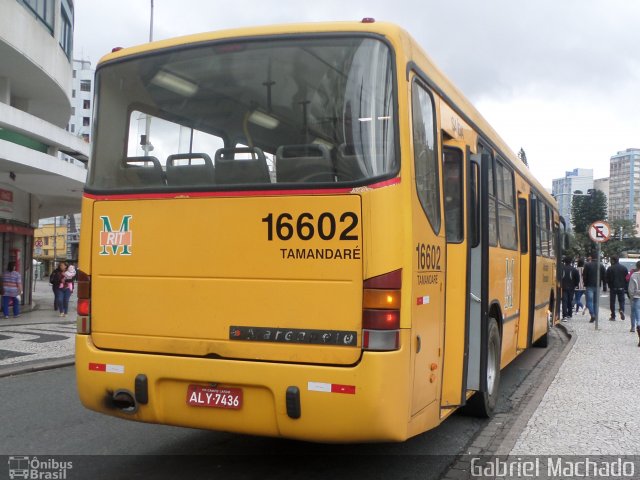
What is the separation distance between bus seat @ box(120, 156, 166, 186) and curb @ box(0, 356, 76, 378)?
6.08 metres

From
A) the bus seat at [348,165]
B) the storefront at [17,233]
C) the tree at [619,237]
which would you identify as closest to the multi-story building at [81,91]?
the tree at [619,237]

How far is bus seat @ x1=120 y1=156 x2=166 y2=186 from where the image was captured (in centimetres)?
530

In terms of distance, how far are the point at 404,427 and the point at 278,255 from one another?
55.5 inches

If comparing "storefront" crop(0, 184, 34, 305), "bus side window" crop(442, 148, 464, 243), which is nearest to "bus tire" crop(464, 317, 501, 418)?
"bus side window" crop(442, 148, 464, 243)

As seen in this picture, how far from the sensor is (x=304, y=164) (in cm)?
485

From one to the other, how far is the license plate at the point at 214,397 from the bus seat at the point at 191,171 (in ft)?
4.78

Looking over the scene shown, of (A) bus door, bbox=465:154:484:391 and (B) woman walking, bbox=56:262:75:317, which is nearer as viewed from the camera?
(A) bus door, bbox=465:154:484:391

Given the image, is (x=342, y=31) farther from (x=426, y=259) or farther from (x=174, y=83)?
(x=426, y=259)

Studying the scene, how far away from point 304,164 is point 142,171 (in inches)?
53.0

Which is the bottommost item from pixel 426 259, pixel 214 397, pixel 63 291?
pixel 63 291

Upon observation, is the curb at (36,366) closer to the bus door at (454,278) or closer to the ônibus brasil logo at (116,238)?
the ônibus brasil logo at (116,238)

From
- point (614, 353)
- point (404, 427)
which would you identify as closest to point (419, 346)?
point (404, 427)

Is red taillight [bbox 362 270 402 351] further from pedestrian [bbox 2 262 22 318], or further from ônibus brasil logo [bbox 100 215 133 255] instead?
pedestrian [bbox 2 262 22 318]

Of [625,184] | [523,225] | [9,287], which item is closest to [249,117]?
[523,225]
